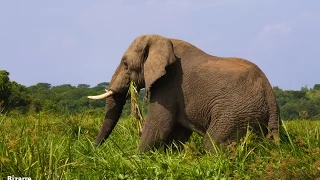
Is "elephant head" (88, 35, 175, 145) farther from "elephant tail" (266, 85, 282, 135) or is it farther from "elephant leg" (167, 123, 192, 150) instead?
"elephant tail" (266, 85, 282, 135)

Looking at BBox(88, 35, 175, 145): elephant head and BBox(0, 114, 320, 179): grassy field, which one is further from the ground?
BBox(88, 35, 175, 145): elephant head

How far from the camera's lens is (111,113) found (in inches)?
285

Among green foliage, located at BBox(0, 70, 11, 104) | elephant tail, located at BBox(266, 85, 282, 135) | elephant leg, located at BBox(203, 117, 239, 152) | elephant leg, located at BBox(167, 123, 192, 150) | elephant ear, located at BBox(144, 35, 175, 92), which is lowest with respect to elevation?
green foliage, located at BBox(0, 70, 11, 104)

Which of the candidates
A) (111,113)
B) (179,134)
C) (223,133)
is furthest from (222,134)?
(111,113)

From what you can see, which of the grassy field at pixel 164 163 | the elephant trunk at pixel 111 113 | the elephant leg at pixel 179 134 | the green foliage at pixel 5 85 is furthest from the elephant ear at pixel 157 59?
the green foliage at pixel 5 85

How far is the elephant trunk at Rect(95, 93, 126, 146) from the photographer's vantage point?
7.18 metres

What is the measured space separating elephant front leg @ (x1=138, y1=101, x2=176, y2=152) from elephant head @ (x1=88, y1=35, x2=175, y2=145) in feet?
0.98

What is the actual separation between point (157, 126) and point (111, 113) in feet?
3.75

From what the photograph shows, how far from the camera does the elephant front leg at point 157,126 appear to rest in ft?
20.6

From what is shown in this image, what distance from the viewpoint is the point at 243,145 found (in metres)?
5.24

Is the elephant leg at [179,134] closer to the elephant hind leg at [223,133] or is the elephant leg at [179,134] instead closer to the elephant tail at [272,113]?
the elephant hind leg at [223,133]

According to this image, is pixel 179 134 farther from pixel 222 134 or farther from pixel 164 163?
pixel 164 163

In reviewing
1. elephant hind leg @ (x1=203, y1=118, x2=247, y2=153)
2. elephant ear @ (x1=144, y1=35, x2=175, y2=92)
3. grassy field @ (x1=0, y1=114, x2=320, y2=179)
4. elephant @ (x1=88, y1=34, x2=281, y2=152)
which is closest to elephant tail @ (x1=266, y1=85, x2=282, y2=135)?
elephant @ (x1=88, y1=34, x2=281, y2=152)

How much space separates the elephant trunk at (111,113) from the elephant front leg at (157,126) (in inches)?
36.5
